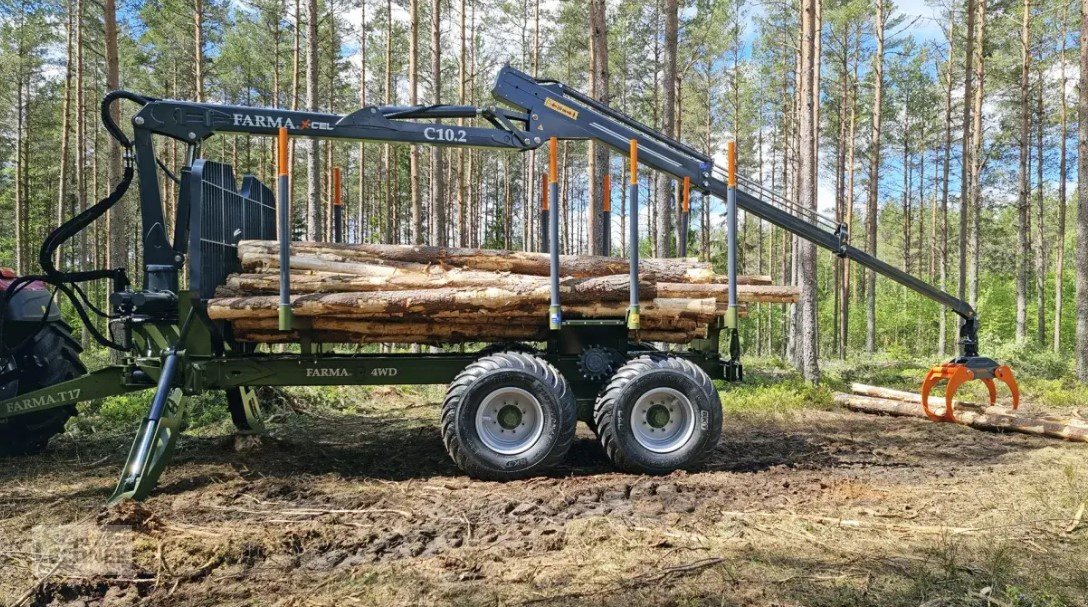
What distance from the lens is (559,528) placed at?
4.13 metres

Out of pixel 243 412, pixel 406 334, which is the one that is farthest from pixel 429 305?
pixel 243 412

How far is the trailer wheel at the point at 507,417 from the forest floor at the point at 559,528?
177 mm

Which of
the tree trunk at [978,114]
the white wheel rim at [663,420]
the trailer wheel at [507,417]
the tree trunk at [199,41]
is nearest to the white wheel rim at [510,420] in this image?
the trailer wheel at [507,417]

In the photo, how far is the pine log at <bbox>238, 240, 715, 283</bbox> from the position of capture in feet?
19.2

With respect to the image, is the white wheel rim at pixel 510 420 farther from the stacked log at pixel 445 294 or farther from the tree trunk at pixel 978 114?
the tree trunk at pixel 978 114

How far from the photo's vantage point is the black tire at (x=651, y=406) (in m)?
5.54

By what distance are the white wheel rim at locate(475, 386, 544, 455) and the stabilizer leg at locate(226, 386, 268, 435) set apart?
9.23 feet

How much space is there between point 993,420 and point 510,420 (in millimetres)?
6200

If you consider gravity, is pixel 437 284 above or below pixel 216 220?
below

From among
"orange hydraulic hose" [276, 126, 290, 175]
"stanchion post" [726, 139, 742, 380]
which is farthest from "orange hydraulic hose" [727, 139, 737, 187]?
"orange hydraulic hose" [276, 126, 290, 175]

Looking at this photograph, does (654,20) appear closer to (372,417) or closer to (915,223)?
(372,417)

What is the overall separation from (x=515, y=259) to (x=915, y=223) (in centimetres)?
4859

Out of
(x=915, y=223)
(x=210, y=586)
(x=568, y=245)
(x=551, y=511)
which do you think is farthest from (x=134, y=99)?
(x=915, y=223)

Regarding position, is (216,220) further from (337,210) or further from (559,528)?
(559,528)
